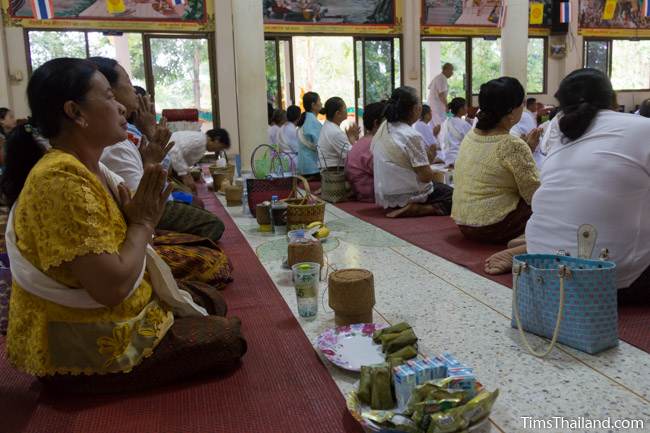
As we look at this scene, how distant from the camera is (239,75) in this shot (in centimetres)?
793

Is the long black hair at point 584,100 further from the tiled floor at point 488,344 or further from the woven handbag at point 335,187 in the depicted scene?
the woven handbag at point 335,187

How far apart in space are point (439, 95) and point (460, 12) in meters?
2.16

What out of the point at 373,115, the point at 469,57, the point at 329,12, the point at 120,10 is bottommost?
the point at 373,115

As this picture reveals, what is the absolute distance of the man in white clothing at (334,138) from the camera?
18.3ft

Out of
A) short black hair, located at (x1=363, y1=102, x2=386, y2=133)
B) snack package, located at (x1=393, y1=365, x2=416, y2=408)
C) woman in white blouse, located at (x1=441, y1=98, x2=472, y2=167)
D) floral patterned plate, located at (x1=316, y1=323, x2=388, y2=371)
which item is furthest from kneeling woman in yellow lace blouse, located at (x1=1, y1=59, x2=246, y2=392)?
woman in white blouse, located at (x1=441, y1=98, x2=472, y2=167)

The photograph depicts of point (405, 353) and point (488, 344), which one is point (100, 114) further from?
point (488, 344)

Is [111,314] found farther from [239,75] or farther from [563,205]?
[239,75]

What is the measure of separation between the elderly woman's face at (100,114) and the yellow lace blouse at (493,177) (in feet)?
6.83

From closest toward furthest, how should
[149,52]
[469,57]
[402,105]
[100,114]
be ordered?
[100,114], [402,105], [149,52], [469,57]

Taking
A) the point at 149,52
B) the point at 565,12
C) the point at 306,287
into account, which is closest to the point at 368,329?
the point at 306,287

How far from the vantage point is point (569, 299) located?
1770mm

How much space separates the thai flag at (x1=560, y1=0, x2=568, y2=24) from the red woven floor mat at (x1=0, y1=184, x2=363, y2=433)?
36.8 feet

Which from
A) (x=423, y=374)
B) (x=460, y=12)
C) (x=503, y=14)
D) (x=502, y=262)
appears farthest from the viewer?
(x=460, y=12)

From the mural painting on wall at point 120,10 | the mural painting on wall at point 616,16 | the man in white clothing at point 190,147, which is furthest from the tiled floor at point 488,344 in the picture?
the mural painting on wall at point 616,16
